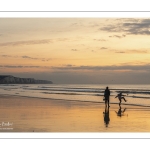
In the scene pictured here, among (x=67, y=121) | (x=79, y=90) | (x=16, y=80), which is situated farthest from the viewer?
(x=79, y=90)

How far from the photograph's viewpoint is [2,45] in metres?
8.77

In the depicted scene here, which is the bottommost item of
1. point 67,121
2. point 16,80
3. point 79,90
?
point 67,121

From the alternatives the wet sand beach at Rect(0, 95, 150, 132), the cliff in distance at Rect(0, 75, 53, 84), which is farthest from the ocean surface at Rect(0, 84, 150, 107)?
the wet sand beach at Rect(0, 95, 150, 132)

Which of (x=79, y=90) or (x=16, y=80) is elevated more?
(x=79, y=90)

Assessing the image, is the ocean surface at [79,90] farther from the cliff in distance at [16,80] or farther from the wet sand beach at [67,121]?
the wet sand beach at [67,121]

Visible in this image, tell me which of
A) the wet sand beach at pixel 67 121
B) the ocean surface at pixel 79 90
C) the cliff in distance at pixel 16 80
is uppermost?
the ocean surface at pixel 79 90

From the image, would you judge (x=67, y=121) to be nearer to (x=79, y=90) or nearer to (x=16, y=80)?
(x=16, y=80)

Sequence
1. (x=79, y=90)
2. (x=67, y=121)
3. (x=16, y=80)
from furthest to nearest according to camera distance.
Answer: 1. (x=79, y=90)
2. (x=16, y=80)
3. (x=67, y=121)

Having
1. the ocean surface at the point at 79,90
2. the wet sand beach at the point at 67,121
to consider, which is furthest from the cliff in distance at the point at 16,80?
the wet sand beach at the point at 67,121

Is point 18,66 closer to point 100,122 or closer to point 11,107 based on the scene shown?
point 11,107

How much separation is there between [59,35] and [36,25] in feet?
1.83

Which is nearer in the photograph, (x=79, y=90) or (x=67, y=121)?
(x=67, y=121)

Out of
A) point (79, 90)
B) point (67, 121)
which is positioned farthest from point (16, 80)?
point (79, 90)
